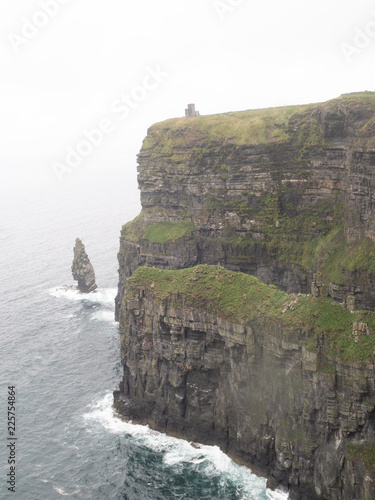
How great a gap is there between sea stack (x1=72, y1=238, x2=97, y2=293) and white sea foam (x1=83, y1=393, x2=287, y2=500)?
46.7m

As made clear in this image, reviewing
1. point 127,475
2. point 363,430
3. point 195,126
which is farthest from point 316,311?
point 195,126

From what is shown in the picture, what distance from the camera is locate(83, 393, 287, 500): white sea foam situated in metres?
54.5

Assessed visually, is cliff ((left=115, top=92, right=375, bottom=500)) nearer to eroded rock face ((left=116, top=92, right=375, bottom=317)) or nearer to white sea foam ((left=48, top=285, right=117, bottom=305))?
eroded rock face ((left=116, top=92, right=375, bottom=317))

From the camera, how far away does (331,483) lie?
48.3m

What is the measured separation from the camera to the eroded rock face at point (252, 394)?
47688 mm

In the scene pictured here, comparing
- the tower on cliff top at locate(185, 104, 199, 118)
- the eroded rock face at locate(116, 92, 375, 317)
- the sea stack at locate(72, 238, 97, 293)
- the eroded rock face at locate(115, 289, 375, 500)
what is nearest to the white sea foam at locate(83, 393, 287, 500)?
the eroded rock face at locate(115, 289, 375, 500)

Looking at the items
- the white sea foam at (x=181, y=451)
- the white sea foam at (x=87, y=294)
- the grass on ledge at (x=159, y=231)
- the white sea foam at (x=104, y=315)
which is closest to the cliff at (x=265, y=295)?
the grass on ledge at (x=159, y=231)

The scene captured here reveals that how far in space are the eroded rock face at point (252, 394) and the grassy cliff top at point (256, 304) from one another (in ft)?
2.47

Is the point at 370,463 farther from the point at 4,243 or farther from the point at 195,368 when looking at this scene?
the point at 4,243

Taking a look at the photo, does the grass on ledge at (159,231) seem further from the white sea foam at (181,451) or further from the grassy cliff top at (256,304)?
the white sea foam at (181,451)

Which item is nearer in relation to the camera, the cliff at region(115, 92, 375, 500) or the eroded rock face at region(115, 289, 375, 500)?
the eroded rock face at region(115, 289, 375, 500)

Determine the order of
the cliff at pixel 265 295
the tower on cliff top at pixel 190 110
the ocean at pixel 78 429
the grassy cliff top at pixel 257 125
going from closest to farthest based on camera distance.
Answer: the cliff at pixel 265 295 → the ocean at pixel 78 429 → the grassy cliff top at pixel 257 125 → the tower on cliff top at pixel 190 110

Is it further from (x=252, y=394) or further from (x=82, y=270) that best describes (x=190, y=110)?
(x=252, y=394)

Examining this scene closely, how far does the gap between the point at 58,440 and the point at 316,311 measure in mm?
34779
